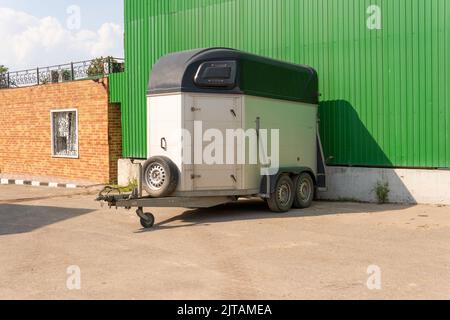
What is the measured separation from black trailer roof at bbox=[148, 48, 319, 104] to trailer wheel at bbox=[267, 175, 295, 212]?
1.81 meters

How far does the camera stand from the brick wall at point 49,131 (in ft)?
59.9

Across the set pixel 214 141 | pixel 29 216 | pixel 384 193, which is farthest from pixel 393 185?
pixel 29 216

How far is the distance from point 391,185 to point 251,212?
3.47 metres

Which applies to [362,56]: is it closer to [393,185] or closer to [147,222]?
[393,185]

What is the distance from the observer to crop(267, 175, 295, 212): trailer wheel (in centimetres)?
1155

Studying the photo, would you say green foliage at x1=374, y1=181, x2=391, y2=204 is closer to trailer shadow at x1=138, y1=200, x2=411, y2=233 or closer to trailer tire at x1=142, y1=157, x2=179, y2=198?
trailer shadow at x1=138, y1=200, x2=411, y2=233

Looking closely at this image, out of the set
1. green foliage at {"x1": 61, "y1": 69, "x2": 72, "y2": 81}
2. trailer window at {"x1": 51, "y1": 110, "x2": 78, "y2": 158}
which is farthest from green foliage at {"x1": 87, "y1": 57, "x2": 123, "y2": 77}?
trailer window at {"x1": 51, "y1": 110, "x2": 78, "y2": 158}

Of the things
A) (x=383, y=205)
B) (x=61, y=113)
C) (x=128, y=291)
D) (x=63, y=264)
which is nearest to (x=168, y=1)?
(x=61, y=113)

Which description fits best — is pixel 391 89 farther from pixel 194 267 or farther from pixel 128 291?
pixel 128 291

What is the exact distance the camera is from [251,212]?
1184 centimetres

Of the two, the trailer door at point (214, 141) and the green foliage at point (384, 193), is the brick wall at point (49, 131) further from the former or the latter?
the green foliage at point (384, 193)

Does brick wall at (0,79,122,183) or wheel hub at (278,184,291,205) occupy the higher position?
brick wall at (0,79,122,183)

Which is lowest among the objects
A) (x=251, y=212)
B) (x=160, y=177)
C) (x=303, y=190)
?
(x=251, y=212)

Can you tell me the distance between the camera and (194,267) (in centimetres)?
678
